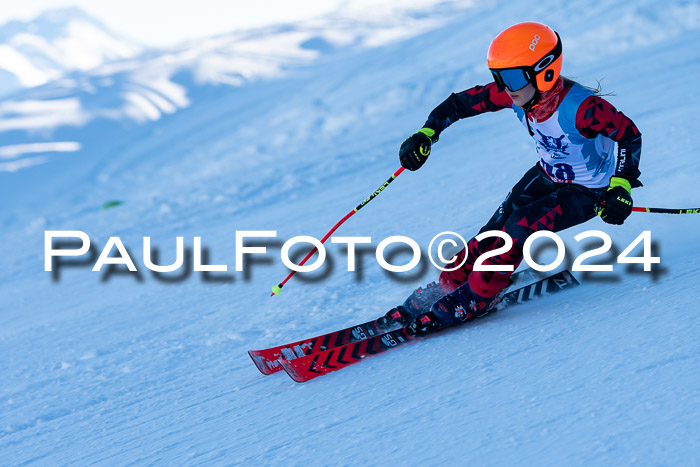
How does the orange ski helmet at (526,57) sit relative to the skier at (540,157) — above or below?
above

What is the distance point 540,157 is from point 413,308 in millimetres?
1041

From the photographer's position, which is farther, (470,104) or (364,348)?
(470,104)

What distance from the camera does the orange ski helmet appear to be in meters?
2.76

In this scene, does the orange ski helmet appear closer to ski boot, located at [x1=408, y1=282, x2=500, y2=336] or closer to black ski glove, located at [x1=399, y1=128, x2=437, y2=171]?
black ski glove, located at [x1=399, y1=128, x2=437, y2=171]

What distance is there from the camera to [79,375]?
12.6 ft

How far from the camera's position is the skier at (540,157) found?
2781 mm

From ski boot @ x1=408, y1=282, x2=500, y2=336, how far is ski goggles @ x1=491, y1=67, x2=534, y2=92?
1.03 m

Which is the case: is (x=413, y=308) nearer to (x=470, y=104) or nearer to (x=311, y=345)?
(x=311, y=345)

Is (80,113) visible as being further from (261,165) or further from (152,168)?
(261,165)

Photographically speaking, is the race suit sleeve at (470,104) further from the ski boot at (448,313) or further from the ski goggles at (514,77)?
the ski boot at (448,313)

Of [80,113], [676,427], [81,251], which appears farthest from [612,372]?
[80,113]

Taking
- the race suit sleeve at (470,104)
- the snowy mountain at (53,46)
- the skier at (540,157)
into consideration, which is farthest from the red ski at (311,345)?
the snowy mountain at (53,46)

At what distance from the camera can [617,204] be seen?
2.67 meters

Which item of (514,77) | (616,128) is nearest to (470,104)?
(514,77)
